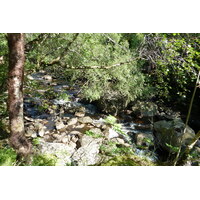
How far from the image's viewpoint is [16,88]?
6.53ft

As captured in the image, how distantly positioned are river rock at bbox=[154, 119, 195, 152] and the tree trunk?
294cm

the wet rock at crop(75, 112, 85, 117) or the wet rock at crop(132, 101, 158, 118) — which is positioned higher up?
the wet rock at crop(132, 101, 158, 118)

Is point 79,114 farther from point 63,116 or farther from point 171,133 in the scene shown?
point 171,133

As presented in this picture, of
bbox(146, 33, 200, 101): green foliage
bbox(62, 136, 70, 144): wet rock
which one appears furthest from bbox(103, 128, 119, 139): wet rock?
bbox(146, 33, 200, 101): green foliage

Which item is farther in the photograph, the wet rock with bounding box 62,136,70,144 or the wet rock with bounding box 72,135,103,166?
the wet rock with bounding box 62,136,70,144

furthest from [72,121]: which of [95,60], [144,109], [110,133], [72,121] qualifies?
[144,109]

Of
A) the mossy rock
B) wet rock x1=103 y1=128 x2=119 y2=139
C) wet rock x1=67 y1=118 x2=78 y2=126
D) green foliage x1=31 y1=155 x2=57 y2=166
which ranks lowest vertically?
wet rock x1=67 y1=118 x2=78 y2=126

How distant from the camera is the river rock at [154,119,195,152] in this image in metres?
4.00

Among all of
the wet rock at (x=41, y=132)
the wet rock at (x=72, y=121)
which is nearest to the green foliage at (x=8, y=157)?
the wet rock at (x=41, y=132)

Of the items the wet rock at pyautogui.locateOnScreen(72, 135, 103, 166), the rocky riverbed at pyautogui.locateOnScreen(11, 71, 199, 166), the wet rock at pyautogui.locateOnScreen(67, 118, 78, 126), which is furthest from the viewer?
the wet rock at pyautogui.locateOnScreen(67, 118, 78, 126)

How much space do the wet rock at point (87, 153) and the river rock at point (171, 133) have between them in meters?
1.57

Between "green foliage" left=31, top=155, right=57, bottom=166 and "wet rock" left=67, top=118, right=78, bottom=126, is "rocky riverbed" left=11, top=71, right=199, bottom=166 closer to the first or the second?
"wet rock" left=67, top=118, right=78, bottom=126
